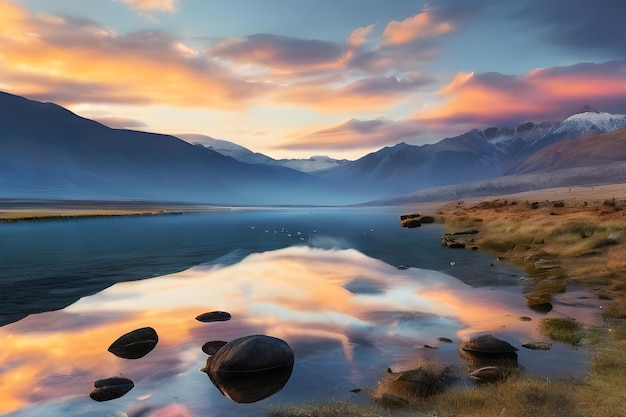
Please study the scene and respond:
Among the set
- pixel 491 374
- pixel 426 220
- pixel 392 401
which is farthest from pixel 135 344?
pixel 426 220

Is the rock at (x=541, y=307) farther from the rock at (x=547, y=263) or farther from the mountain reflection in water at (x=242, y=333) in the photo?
the rock at (x=547, y=263)

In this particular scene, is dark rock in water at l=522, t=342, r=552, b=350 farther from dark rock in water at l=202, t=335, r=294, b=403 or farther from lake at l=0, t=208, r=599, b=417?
dark rock in water at l=202, t=335, r=294, b=403

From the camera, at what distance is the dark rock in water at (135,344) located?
17.6 metres

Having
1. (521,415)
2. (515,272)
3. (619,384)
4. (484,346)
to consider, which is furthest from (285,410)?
(515,272)

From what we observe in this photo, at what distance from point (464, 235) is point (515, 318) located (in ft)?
143

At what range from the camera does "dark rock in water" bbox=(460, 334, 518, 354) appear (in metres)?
16.3

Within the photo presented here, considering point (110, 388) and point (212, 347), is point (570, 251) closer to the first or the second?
point (212, 347)

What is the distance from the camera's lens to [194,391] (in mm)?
14023

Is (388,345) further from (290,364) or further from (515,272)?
(515,272)

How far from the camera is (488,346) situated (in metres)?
16.4

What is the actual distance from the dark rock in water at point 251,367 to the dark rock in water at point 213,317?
258 inches

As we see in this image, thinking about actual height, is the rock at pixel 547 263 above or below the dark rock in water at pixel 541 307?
above

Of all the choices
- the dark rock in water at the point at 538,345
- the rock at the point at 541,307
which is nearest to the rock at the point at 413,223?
the rock at the point at 541,307

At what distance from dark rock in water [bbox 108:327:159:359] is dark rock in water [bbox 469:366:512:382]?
39.3 ft
